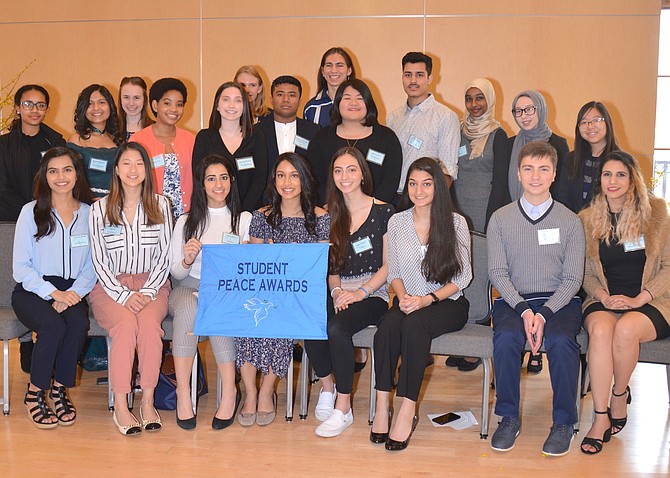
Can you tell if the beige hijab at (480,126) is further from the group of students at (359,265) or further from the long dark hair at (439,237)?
the long dark hair at (439,237)

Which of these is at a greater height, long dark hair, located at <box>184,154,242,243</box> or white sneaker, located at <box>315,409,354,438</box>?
long dark hair, located at <box>184,154,242,243</box>

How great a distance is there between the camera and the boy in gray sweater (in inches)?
138

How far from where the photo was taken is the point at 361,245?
402cm

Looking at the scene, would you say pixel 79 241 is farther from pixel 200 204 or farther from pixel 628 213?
pixel 628 213

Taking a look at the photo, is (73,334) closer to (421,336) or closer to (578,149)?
(421,336)

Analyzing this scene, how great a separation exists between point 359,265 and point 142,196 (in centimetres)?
129

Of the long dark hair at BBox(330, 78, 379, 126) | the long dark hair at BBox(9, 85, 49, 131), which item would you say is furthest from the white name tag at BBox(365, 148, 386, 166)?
the long dark hair at BBox(9, 85, 49, 131)

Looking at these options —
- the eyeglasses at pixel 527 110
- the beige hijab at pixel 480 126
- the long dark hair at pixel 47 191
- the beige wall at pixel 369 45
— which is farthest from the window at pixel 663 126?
the long dark hair at pixel 47 191

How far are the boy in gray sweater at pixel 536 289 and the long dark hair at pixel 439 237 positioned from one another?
9.4 inches

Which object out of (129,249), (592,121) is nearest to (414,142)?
(592,121)

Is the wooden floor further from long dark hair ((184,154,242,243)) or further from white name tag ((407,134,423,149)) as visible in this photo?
white name tag ((407,134,423,149))

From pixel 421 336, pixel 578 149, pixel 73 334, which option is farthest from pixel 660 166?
pixel 73 334

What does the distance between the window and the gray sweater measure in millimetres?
4240

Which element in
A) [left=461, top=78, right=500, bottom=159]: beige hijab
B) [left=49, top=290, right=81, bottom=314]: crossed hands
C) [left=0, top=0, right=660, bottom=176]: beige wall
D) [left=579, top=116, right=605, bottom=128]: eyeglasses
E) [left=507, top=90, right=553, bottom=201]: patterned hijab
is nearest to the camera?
[left=49, top=290, right=81, bottom=314]: crossed hands
